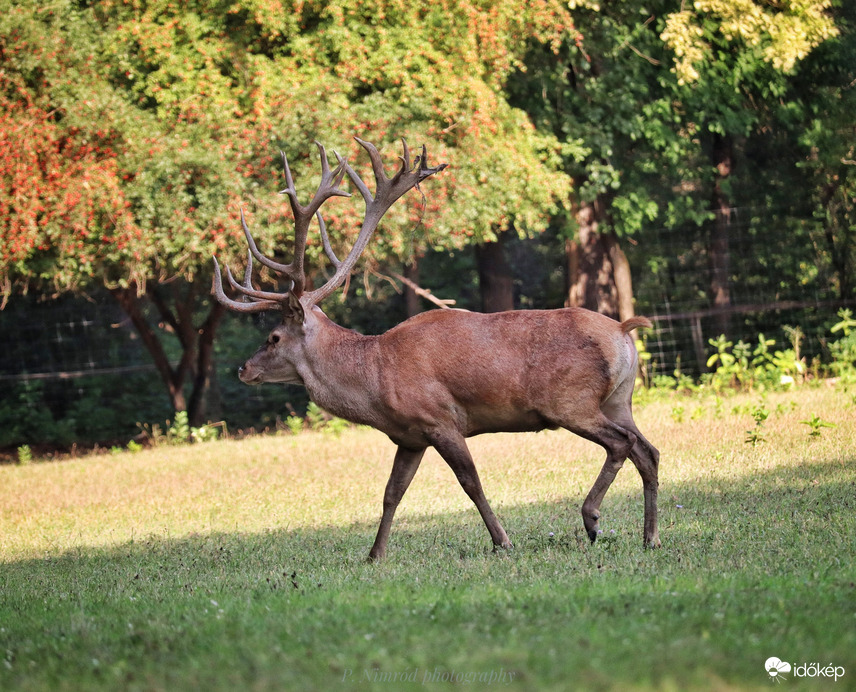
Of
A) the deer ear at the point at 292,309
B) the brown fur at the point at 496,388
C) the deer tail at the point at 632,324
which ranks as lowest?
the brown fur at the point at 496,388

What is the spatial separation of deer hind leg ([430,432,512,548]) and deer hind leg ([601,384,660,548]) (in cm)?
90

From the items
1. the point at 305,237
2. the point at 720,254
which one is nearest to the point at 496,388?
the point at 305,237

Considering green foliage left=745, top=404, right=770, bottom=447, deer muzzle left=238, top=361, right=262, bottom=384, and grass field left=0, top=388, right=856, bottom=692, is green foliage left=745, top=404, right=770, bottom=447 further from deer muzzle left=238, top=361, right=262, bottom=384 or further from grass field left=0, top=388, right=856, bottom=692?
deer muzzle left=238, top=361, right=262, bottom=384

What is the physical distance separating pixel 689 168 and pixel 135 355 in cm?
1381

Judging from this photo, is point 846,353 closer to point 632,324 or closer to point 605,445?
point 632,324

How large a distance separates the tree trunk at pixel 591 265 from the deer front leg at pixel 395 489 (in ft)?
38.4

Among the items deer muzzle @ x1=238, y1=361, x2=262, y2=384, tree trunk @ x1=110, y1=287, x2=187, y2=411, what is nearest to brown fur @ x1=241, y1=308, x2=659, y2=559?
deer muzzle @ x1=238, y1=361, x2=262, y2=384

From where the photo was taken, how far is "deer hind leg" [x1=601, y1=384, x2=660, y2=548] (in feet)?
22.6

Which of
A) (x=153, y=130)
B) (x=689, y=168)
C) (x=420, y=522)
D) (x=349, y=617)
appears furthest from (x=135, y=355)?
(x=349, y=617)

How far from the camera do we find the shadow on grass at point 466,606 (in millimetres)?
3857

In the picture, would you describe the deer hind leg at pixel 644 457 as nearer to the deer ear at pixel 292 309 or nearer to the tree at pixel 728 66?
→ the deer ear at pixel 292 309

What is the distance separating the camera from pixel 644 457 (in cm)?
712

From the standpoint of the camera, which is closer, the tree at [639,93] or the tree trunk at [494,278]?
the tree at [639,93]

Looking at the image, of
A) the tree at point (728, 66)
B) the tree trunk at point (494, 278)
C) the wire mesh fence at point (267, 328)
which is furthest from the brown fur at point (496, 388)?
the tree trunk at point (494, 278)
